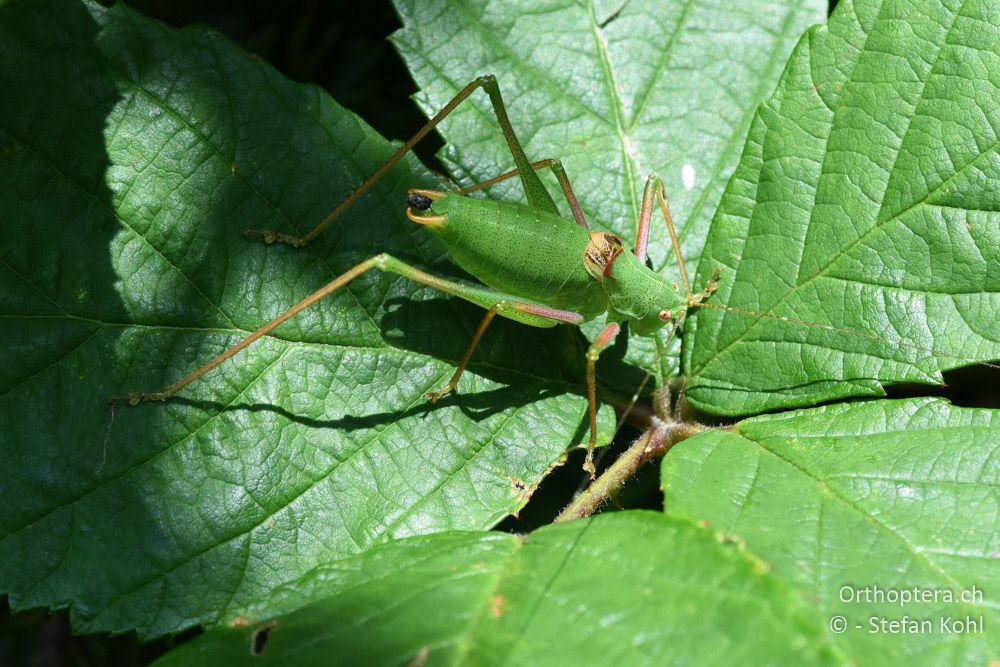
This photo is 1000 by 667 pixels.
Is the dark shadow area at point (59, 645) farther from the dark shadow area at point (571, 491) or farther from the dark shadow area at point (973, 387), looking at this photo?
the dark shadow area at point (973, 387)

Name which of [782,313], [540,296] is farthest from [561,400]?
[782,313]

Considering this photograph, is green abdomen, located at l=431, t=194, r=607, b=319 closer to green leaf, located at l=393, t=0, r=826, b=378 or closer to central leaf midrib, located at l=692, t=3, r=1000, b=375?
green leaf, located at l=393, t=0, r=826, b=378

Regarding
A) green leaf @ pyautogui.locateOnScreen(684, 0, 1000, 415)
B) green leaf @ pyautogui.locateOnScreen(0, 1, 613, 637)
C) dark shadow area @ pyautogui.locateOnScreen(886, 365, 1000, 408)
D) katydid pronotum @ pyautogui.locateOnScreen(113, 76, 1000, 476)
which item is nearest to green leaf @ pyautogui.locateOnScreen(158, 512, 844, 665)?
green leaf @ pyautogui.locateOnScreen(0, 1, 613, 637)

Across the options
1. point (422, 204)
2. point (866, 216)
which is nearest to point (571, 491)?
point (422, 204)

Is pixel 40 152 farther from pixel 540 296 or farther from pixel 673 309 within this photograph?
pixel 673 309

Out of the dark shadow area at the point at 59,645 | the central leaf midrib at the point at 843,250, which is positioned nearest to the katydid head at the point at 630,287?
the central leaf midrib at the point at 843,250
